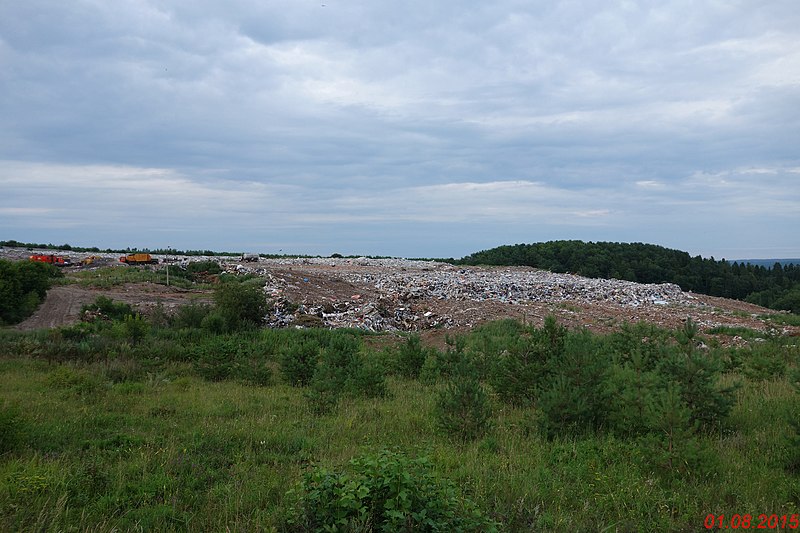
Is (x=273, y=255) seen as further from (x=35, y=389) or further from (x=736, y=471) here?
(x=736, y=471)

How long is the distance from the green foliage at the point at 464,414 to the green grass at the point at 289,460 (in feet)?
0.60

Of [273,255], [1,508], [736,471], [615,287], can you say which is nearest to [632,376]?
[736,471]

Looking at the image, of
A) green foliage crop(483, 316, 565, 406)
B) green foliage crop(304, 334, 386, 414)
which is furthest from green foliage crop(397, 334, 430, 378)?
green foliage crop(483, 316, 565, 406)

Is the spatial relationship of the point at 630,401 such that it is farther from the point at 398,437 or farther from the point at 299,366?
the point at 299,366

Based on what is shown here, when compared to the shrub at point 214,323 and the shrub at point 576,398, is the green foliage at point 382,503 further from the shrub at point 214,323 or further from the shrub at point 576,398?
the shrub at point 214,323

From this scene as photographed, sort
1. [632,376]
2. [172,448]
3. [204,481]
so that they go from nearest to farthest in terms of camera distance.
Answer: [204,481]
[172,448]
[632,376]

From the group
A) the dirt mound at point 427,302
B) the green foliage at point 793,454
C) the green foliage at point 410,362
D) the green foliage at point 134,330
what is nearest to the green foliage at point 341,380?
the green foliage at point 410,362

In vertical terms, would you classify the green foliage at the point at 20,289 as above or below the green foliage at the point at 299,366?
above

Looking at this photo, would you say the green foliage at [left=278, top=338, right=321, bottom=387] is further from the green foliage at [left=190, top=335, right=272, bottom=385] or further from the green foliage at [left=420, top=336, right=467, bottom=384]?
the green foliage at [left=420, top=336, right=467, bottom=384]

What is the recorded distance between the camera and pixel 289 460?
5.02 m

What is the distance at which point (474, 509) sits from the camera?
11.5ft

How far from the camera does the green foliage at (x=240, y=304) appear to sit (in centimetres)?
1524

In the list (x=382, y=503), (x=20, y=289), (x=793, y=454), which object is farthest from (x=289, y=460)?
(x=20, y=289)

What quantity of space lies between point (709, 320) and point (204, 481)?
63.3 feet
